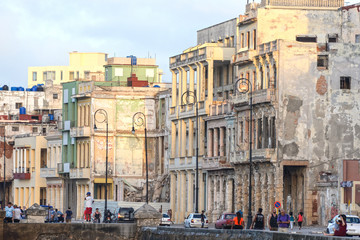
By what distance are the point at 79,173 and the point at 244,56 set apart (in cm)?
3292

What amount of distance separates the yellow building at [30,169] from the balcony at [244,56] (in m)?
44.6

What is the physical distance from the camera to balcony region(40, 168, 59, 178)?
132 m

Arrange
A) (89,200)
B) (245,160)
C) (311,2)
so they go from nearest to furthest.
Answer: (89,200) → (245,160) → (311,2)

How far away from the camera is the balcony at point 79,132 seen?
12294 cm

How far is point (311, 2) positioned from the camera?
326 ft

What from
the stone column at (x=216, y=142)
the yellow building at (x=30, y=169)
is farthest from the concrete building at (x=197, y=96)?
the yellow building at (x=30, y=169)

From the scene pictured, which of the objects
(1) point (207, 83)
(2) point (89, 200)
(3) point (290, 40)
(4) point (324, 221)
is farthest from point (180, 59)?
(2) point (89, 200)

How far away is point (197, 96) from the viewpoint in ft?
350

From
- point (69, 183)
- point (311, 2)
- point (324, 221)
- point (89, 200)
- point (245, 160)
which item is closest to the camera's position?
point (89, 200)

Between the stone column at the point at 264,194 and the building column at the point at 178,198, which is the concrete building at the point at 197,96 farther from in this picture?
the stone column at the point at 264,194

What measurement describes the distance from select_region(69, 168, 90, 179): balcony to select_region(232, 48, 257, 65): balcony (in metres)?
28.6

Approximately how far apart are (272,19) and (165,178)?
27268 mm

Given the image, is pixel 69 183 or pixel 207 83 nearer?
pixel 207 83

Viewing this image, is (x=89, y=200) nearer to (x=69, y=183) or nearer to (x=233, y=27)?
(x=233, y=27)
